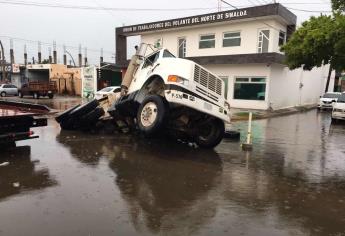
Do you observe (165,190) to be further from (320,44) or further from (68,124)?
(68,124)

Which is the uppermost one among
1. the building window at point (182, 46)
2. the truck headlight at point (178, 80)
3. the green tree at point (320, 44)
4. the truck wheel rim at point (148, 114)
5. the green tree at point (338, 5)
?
the building window at point (182, 46)

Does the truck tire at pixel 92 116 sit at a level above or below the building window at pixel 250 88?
below

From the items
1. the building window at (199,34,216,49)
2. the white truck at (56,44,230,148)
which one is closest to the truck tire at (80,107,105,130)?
the white truck at (56,44,230,148)

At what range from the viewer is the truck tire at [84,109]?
1180 cm

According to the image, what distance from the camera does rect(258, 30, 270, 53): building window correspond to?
986 inches

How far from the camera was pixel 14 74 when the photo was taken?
5469 centimetres

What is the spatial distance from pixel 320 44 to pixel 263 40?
54.7 ft

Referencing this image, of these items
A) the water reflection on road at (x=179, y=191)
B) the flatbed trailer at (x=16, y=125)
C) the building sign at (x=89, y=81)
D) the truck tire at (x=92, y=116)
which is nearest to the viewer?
the water reflection on road at (x=179, y=191)

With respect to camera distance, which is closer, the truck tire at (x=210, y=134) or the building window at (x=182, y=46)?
the truck tire at (x=210, y=134)

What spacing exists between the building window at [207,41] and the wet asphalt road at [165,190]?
18304mm

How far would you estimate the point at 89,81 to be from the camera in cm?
3856

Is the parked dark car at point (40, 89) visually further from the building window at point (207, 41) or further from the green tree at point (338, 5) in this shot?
the green tree at point (338, 5)

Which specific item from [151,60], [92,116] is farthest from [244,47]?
[92,116]

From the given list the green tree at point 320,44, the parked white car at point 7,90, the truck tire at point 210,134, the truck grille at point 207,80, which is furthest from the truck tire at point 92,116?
the parked white car at point 7,90
